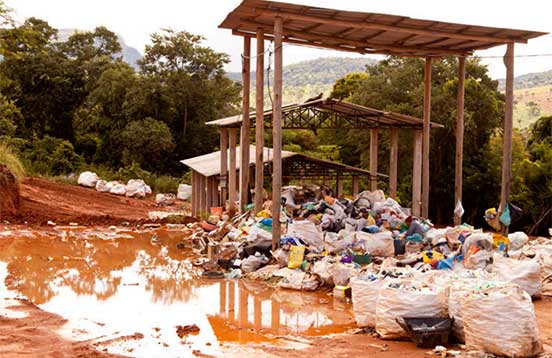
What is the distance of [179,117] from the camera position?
34.7 meters

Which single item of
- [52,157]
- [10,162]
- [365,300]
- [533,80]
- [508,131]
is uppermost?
[533,80]

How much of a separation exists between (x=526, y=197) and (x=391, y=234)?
15.3 meters

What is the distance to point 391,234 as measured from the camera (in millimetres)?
11945

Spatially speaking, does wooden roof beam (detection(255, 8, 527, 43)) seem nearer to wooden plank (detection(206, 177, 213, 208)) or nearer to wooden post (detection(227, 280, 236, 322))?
wooden post (detection(227, 280, 236, 322))

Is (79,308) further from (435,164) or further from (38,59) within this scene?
(38,59)

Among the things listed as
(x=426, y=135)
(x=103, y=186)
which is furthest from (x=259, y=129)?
(x=103, y=186)

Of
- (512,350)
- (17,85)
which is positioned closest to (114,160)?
(17,85)

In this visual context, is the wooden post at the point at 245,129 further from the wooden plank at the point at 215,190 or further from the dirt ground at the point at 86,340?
the wooden plank at the point at 215,190

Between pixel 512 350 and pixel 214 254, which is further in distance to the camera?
pixel 214 254

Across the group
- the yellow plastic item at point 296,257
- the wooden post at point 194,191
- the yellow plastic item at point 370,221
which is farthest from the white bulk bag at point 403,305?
the wooden post at point 194,191

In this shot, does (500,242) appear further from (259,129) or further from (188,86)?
(188,86)

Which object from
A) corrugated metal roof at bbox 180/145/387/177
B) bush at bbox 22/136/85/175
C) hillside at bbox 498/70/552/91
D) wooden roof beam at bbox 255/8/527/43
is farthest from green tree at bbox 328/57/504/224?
hillside at bbox 498/70/552/91

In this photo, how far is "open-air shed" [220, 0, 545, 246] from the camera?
1167 cm

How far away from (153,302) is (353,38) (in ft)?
26.0
